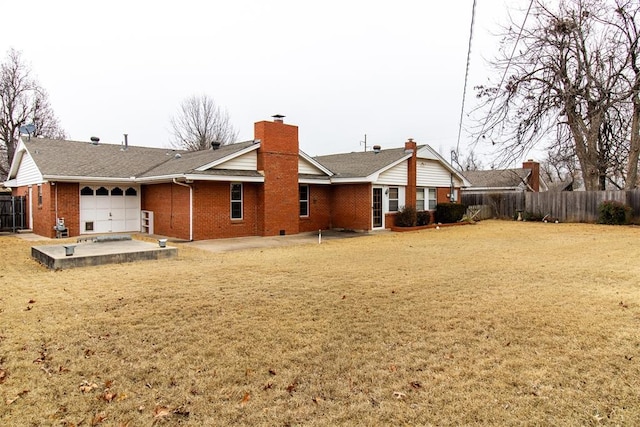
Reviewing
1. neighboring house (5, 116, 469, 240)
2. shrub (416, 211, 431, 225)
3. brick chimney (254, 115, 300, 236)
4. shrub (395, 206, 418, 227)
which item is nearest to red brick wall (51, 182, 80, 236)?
neighboring house (5, 116, 469, 240)

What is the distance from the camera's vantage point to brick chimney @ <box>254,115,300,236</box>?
17.0 metres

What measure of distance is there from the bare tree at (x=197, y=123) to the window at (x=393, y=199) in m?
25.0

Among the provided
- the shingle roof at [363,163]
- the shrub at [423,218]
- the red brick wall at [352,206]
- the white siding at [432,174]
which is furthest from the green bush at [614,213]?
the red brick wall at [352,206]

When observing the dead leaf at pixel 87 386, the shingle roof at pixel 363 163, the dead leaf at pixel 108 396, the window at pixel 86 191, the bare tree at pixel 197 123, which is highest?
the bare tree at pixel 197 123

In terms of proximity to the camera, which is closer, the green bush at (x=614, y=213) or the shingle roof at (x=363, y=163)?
the shingle roof at (x=363, y=163)

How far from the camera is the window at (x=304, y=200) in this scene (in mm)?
19266

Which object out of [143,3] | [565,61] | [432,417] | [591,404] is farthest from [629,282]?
[565,61]

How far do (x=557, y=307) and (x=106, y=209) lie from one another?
17.8m

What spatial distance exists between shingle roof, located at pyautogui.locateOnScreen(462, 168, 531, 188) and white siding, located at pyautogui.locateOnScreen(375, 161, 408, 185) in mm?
17308

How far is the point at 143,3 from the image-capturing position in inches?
480

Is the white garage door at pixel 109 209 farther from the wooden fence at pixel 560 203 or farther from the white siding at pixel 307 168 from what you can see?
the wooden fence at pixel 560 203

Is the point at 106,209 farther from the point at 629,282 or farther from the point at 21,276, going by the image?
the point at 629,282

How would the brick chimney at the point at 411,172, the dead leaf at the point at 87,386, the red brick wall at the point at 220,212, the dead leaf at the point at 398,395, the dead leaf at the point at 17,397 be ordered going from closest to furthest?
the dead leaf at the point at 17,397, the dead leaf at the point at 398,395, the dead leaf at the point at 87,386, the red brick wall at the point at 220,212, the brick chimney at the point at 411,172

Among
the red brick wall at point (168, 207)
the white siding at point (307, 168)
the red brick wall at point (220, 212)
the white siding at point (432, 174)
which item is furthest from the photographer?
the white siding at point (432, 174)
